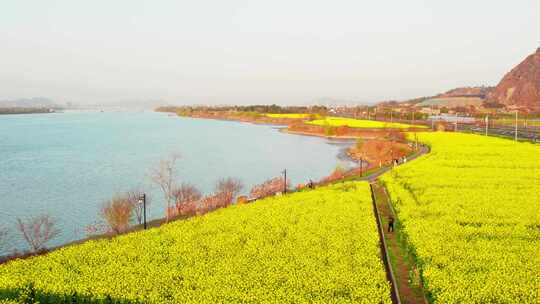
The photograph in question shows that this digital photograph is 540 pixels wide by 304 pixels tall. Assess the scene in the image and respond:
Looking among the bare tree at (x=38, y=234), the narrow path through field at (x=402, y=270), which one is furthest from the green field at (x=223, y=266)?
the bare tree at (x=38, y=234)

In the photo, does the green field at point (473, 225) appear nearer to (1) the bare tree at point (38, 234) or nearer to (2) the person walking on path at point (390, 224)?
(2) the person walking on path at point (390, 224)

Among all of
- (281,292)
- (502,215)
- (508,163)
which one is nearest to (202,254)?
(281,292)

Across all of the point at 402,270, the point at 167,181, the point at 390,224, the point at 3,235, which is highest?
the point at 390,224

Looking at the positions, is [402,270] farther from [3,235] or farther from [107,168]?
[107,168]

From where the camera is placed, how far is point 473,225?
25.3m

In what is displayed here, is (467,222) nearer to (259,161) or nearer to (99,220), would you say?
(99,220)

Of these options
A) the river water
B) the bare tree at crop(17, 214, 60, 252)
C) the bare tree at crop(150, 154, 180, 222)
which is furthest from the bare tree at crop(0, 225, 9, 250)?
the bare tree at crop(150, 154, 180, 222)

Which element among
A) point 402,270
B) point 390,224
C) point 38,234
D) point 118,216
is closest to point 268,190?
point 118,216

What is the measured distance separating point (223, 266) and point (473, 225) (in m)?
15.8

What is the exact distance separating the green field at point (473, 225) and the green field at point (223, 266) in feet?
8.48

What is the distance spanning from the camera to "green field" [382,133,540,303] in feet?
53.3

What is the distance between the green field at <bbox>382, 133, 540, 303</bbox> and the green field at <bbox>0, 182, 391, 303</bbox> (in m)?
2.59

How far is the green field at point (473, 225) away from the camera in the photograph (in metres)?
16.2

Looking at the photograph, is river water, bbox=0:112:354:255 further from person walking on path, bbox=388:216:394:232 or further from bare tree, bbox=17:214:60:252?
person walking on path, bbox=388:216:394:232
